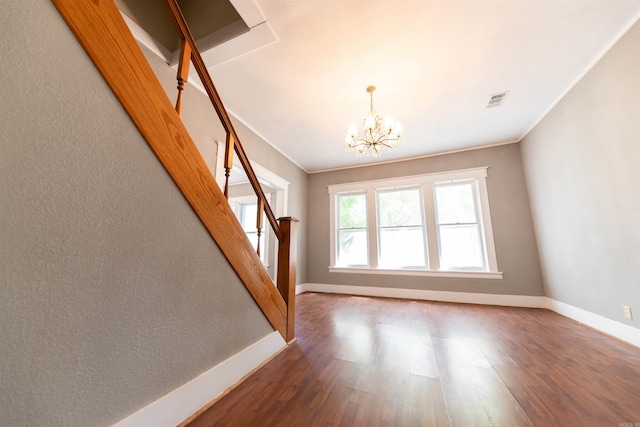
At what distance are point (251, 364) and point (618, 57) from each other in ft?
13.1

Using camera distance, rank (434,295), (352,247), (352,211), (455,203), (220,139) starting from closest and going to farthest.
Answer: (220,139)
(434,295)
(455,203)
(352,247)
(352,211)

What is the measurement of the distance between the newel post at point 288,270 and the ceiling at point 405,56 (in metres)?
1.62

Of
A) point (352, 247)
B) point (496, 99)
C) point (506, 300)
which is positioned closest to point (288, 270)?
point (352, 247)

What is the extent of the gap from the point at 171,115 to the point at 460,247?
174 inches

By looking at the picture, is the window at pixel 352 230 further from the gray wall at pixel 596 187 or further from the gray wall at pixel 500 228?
the gray wall at pixel 596 187

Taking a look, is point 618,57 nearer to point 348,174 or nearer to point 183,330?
point 348,174

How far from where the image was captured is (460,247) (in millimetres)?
3875

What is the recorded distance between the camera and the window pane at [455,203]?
3.91 metres

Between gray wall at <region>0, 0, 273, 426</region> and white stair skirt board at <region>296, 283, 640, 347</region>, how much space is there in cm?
351

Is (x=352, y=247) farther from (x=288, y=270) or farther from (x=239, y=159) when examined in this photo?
(x=239, y=159)

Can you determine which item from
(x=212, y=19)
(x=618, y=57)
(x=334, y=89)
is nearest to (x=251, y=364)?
(x=334, y=89)

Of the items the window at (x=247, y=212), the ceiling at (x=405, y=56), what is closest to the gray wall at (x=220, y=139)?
the ceiling at (x=405, y=56)

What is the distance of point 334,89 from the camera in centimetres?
253

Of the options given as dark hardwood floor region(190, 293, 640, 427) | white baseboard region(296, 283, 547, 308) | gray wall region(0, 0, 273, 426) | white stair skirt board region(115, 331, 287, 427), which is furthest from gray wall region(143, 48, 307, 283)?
dark hardwood floor region(190, 293, 640, 427)
